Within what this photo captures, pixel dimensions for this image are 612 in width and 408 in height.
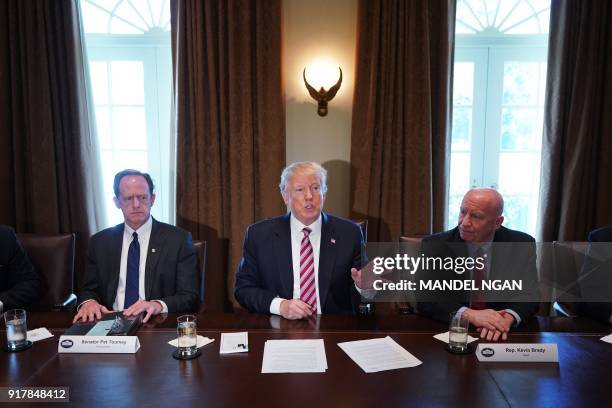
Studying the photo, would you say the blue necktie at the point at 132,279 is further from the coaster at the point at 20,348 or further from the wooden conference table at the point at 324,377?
the coaster at the point at 20,348

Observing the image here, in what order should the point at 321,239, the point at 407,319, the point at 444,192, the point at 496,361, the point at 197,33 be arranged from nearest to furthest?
the point at 496,361
the point at 407,319
the point at 321,239
the point at 197,33
the point at 444,192

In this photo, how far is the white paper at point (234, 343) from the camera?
4.61 feet

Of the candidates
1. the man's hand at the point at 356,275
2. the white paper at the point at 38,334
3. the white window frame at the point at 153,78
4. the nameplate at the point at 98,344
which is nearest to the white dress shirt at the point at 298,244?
the man's hand at the point at 356,275

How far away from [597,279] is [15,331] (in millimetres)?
2435

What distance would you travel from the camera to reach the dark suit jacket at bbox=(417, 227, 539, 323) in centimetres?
177

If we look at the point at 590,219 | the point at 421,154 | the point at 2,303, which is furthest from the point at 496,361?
the point at 590,219

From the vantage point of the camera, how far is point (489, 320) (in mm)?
1534

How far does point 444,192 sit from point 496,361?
1890mm

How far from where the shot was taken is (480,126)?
3.36m

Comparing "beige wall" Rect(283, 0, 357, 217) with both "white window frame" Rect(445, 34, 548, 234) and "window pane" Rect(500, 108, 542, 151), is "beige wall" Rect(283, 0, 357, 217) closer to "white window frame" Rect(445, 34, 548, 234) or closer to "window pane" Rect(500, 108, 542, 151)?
"white window frame" Rect(445, 34, 548, 234)

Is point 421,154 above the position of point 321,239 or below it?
above

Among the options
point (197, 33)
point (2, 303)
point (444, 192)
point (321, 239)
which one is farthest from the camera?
point (444, 192)

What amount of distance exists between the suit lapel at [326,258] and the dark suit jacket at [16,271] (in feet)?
4.87

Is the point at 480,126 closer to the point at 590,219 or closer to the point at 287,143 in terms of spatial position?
the point at 590,219
